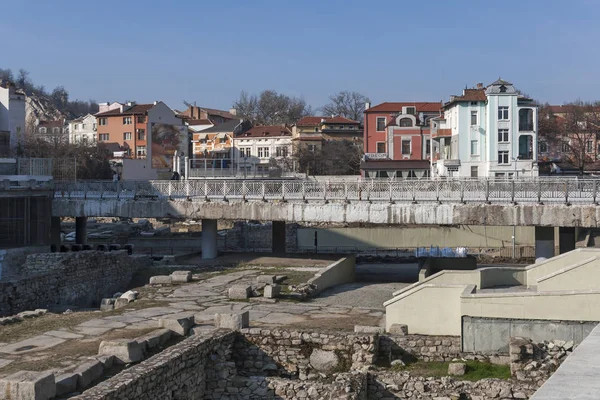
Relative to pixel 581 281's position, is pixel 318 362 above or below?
below

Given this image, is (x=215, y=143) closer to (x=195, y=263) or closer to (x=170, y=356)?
(x=195, y=263)

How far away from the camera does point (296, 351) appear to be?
1706 cm

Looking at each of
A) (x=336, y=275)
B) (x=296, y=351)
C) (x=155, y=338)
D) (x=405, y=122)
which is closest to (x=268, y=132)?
(x=405, y=122)

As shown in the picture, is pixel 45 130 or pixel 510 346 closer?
pixel 510 346

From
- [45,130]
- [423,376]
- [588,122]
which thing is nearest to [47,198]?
[423,376]

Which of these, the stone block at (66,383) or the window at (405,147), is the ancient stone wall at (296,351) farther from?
the window at (405,147)

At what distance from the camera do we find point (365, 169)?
5900cm

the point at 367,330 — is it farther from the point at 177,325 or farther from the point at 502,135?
the point at 502,135

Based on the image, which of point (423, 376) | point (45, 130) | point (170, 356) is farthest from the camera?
point (45, 130)

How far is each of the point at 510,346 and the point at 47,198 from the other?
2472cm

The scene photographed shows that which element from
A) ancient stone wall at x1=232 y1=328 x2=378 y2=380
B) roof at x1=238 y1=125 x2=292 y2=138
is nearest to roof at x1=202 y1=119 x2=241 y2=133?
roof at x1=238 y1=125 x2=292 y2=138

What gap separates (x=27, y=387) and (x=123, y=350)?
3042 mm

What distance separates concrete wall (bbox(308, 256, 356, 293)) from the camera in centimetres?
2599

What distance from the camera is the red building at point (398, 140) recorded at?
60062 millimetres
